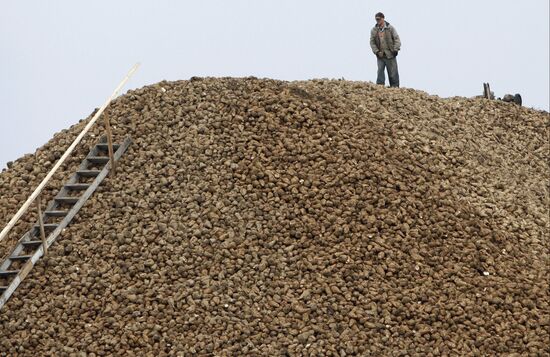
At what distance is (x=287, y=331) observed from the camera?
58.8ft

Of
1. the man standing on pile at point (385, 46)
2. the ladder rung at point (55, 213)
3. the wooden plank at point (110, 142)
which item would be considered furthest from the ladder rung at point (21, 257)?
the man standing on pile at point (385, 46)

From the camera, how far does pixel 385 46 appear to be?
2447cm

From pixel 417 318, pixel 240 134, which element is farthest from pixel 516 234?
pixel 240 134

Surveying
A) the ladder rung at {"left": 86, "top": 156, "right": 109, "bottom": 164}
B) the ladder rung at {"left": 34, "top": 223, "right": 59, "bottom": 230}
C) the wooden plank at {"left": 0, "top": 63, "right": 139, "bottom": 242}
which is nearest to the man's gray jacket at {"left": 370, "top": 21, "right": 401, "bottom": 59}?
the wooden plank at {"left": 0, "top": 63, "right": 139, "bottom": 242}

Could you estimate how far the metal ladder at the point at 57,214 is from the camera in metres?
19.1

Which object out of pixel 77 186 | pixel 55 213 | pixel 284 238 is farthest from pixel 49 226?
pixel 284 238

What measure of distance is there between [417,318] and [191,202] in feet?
11.9

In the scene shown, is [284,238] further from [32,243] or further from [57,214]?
[32,243]

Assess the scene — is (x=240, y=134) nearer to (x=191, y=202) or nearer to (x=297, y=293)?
(x=191, y=202)

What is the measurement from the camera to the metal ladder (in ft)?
62.7

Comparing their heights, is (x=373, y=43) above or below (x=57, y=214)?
above

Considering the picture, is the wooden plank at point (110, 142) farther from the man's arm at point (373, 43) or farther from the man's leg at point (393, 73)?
the man's leg at point (393, 73)

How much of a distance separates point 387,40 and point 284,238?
6.33 m

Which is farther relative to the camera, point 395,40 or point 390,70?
point 390,70
